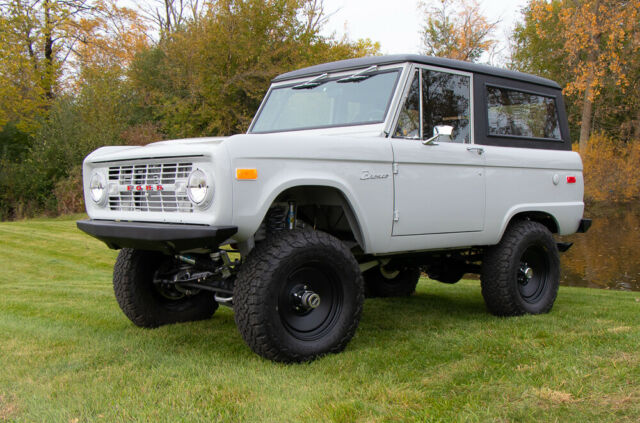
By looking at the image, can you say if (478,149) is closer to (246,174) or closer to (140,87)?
(246,174)

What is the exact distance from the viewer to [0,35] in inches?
680

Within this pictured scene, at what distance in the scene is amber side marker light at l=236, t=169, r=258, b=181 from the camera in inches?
135

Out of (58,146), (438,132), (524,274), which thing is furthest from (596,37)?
(58,146)

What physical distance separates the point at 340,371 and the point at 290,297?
1.94 ft

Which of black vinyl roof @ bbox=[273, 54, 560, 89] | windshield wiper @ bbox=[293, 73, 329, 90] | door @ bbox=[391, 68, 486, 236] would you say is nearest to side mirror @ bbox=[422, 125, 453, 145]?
door @ bbox=[391, 68, 486, 236]

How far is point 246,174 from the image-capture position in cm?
344

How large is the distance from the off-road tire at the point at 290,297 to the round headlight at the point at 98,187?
125 cm

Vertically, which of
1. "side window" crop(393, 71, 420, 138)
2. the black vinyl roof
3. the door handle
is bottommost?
the door handle

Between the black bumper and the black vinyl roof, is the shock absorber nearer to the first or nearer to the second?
the black bumper

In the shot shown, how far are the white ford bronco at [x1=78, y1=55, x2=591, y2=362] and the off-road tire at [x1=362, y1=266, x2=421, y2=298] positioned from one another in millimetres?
779

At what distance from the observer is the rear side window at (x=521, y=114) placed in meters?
5.25

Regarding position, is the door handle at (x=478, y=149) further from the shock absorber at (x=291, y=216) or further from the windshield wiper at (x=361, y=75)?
the shock absorber at (x=291, y=216)

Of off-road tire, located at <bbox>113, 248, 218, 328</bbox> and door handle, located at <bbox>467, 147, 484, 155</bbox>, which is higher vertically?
door handle, located at <bbox>467, 147, 484, 155</bbox>

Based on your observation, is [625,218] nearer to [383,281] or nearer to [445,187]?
[383,281]
